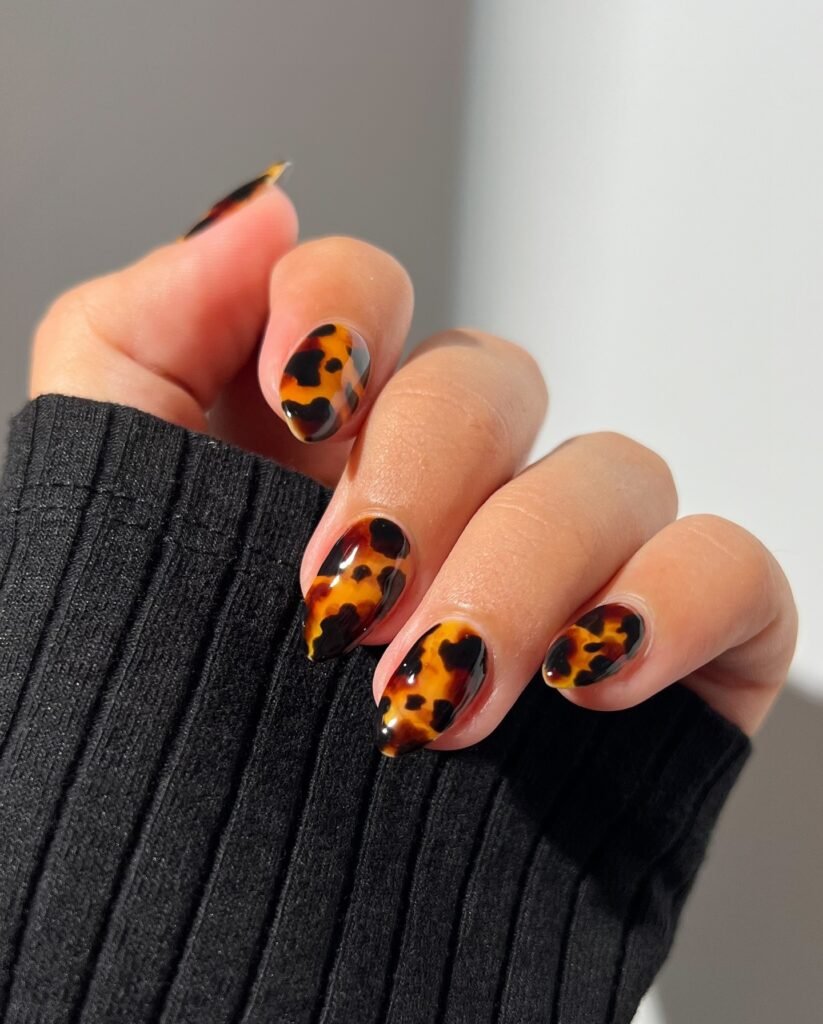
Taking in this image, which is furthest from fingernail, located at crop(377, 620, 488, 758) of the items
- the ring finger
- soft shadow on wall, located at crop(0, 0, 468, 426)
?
soft shadow on wall, located at crop(0, 0, 468, 426)

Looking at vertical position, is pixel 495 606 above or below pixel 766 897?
above

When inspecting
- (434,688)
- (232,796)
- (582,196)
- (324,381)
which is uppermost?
(582,196)

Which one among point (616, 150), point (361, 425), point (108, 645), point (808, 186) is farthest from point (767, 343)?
point (108, 645)

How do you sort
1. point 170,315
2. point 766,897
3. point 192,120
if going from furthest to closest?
point 192,120 < point 766,897 < point 170,315

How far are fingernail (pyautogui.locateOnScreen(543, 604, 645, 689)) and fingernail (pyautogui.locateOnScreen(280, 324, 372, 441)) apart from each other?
0.53 feet

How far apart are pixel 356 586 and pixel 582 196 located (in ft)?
1.92

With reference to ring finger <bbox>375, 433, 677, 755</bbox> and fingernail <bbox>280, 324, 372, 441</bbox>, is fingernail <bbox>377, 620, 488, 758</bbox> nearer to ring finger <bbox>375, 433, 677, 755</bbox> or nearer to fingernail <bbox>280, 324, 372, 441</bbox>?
ring finger <bbox>375, 433, 677, 755</bbox>

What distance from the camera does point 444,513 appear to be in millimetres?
393

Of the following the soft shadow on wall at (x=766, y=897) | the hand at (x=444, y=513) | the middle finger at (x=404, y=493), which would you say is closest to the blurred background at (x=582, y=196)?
the soft shadow on wall at (x=766, y=897)

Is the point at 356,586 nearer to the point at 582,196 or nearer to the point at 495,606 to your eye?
the point at 495,606

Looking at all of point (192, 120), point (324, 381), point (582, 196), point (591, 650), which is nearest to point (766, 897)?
point (591, 650)

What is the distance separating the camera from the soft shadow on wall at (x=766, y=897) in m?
0.58

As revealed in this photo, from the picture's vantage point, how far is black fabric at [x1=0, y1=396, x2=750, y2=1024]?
1.27ft

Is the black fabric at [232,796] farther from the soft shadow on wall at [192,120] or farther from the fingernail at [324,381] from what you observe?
the soft shadow on wall at [192,120]
